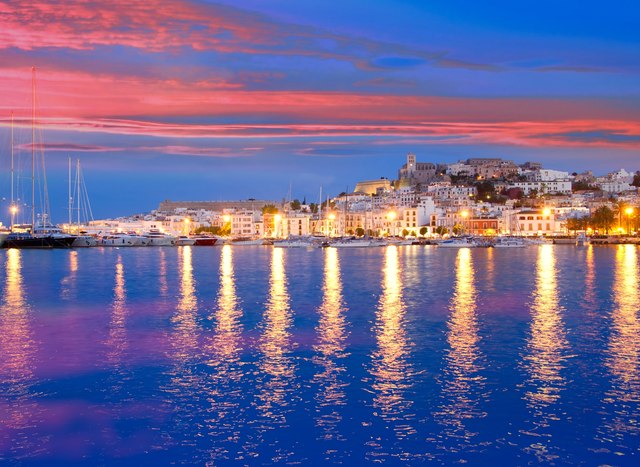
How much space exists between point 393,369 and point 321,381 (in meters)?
1.48

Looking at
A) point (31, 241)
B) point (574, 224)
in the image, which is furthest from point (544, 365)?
point (574, 224)

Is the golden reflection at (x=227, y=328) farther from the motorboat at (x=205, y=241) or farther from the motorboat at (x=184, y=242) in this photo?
the motorboat at (x=184, y=242)

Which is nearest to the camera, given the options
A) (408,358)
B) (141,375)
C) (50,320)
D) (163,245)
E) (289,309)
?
(141,375)

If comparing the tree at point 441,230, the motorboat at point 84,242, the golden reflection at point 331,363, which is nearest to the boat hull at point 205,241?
the motorboat at point 84,242

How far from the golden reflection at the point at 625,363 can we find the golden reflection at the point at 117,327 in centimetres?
856

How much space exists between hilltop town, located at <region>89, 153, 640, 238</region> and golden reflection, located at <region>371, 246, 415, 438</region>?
6571cm

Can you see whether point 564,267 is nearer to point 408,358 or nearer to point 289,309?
point 289,309

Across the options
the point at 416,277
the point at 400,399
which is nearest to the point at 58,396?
the point at 400,399

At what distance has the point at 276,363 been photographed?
40.9ft

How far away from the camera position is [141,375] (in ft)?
38.1

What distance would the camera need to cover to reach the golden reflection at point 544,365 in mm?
8844

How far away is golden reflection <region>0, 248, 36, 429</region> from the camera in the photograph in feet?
31.2

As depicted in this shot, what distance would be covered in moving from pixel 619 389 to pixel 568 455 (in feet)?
10.4

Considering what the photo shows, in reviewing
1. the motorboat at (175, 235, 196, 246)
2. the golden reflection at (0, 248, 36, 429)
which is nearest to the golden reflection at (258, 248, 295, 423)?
the golden reflection at (0, 248, 36, 429)
